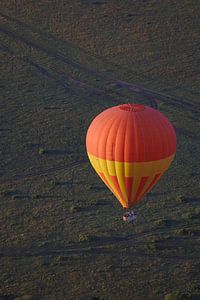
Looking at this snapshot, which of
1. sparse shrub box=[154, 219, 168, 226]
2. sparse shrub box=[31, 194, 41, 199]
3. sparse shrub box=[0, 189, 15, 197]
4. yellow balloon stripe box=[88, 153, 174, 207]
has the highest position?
yellow balloon stripe box=[88, 153, 174, 207]

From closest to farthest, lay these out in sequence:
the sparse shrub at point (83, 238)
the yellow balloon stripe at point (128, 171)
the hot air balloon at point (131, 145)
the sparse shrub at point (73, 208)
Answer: the hot air balloon at point (131, 145) → the yellow balloon stripe at point (128, 171) → the sparse shrub at point (83, 238) → the sparse shrub at point (73, 208)

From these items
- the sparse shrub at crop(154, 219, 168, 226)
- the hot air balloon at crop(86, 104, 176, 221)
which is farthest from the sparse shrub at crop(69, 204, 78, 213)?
the hot air balloon at crop(86, 104, 176, 221)

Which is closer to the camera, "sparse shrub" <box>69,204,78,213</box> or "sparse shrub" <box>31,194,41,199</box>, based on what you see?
"sparse shrub" <box>69,204,78,213</box>

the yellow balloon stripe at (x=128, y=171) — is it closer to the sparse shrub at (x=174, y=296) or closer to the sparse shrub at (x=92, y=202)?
the sparse shrub at (x=174, y=296)

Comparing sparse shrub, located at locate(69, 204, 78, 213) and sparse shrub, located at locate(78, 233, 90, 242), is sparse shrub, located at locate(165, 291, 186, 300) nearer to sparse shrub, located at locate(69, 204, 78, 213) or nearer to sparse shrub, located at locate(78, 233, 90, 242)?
sparse shrub, located at locate(78, 233, 90, 242)

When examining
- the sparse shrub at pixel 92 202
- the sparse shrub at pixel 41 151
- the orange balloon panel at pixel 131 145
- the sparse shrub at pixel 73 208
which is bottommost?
the sparse shrub at pixel 41 151

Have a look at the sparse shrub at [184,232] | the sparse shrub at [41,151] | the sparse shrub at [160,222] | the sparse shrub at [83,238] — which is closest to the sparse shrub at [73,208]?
the sparse shrub at [83,238]

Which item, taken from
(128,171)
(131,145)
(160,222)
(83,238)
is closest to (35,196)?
(83,238)

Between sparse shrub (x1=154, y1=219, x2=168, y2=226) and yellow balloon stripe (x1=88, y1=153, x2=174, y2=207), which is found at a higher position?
yellow balloon stripe (x1=88, y1=153, x2=174, y2=207)

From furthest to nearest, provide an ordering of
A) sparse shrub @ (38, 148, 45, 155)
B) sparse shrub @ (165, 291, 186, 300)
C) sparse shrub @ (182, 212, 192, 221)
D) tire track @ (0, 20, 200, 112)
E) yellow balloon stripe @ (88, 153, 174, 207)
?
1. tire track @ (0, 20, 200, 112)
2. sparse shrub @ (38, 148, 45, 155)
3. sparse shrub @ (182, 212, 192, 221)
4. sparse shrub @ (165, 291, 186, 300)
5. yellow balloon stripe @ (88, 153, 174, 207)
